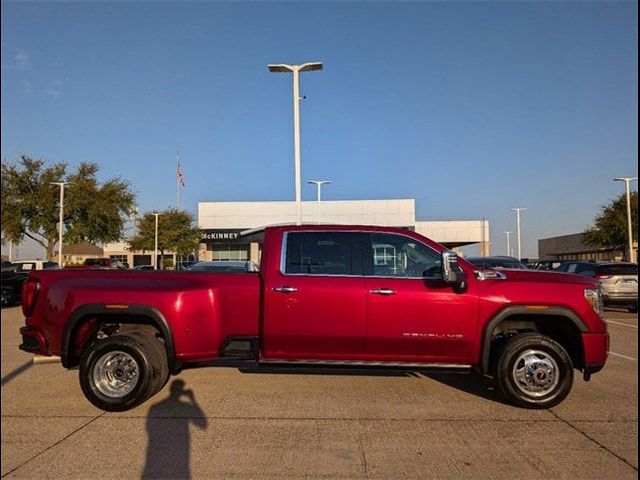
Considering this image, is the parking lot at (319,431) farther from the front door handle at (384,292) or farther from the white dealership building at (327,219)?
the white dealership building at (327,219)

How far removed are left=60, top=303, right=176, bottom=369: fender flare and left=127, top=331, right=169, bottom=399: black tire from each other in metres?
0.07

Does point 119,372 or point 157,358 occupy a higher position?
point 157,358

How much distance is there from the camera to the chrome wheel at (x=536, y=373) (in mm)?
6125

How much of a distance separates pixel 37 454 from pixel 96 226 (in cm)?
3638

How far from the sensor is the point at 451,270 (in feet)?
19.2

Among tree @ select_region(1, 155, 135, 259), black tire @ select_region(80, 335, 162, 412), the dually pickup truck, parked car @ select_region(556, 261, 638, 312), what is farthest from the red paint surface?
tree @ select_region(1, 155, 135, 259)

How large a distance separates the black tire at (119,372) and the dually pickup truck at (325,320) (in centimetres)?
1

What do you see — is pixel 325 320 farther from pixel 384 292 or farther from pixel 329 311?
pixel 384 292

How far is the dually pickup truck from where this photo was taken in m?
6.05

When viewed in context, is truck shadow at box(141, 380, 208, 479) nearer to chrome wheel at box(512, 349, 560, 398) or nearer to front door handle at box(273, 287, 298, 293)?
front door handle at box(273, 287, 298, 293)

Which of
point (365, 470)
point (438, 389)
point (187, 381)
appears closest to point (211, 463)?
point (365, 470)

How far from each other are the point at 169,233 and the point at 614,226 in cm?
3890

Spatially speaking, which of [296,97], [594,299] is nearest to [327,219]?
[296,97]

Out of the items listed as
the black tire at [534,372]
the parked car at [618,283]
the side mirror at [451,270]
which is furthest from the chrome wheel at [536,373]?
the parked car at [618,283]
